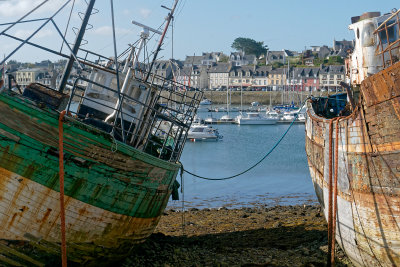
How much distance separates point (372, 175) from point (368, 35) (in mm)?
5394

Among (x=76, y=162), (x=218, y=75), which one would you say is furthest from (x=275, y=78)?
(x=76, y=162)

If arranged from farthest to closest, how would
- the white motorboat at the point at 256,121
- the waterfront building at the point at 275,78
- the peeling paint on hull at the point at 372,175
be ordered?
the waterfront building at the point at 275,78, the white motorboat at the point at 256,121, the peeling paint on hull at the point at 372,175

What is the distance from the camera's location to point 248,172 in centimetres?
3325

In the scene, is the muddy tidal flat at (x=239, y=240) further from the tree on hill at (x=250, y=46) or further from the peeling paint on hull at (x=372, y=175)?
the tree on hill at (x=250, y=46)

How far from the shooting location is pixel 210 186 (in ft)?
89.9

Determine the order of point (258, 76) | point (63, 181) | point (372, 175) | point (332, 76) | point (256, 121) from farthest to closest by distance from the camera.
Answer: point (258, 76)
point (332, 76)
point (256, 121)
point (372, 175)
point (63, 181)

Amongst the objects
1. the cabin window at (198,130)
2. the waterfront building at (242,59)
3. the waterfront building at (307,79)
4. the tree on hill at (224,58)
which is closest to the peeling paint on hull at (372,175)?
the cabin window at (198,130)

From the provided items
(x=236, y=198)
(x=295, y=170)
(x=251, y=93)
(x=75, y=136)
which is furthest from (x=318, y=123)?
(x=251, y=93)

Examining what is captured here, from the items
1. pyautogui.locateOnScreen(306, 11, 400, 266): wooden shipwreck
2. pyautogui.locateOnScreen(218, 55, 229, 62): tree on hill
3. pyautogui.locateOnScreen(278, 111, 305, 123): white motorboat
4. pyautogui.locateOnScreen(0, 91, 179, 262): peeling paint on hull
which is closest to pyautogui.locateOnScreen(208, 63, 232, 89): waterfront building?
pyautogui.locateOnScreen(218, 55, 229, 62): tree on hill

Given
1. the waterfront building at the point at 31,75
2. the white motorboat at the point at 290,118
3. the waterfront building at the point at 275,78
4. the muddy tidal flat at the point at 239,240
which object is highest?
the waterfront building at the point at 275,78

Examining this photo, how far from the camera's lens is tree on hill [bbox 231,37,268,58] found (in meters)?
147

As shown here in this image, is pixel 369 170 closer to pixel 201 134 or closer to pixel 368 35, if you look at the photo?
pixel 368 35

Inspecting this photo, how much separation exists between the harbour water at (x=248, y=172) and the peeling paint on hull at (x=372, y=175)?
7383mm

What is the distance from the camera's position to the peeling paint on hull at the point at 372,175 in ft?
29.0
